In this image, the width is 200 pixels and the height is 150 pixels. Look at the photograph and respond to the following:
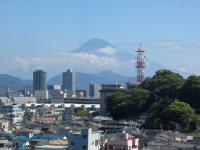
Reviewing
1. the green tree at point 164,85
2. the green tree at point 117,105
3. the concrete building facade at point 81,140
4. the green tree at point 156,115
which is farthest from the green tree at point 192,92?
the concrete building facade at point 81,140

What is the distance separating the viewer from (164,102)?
1805 inches

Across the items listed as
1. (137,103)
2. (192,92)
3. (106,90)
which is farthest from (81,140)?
(106,90)

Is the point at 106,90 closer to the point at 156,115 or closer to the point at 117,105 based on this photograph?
the point at 117,105

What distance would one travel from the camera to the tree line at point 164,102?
41.1 m

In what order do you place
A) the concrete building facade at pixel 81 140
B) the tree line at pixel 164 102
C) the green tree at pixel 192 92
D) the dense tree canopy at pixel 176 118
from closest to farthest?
the concrete building facade at pixel 81 140 < the dense tree canopy at pixel 176 118 < the tree line at pixel 164 102 < the green tree at pixel 192 92

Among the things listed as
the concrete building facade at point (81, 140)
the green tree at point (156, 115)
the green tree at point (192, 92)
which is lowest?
the concrete building facade at point (81, 140)

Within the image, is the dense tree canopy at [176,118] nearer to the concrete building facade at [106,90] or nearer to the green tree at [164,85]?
the green tree at [164,85]

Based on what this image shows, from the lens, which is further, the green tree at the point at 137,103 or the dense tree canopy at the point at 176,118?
the green tree at the point at 137,103

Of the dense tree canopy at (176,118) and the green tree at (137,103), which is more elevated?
the green tree at (137,103)

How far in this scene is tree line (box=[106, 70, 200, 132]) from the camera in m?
41.1

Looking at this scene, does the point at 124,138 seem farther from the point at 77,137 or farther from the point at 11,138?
the point at 11,138

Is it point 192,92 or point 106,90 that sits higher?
point 106,90

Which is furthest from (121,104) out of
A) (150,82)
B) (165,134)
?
(165,134)

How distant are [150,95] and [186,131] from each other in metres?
15.0
